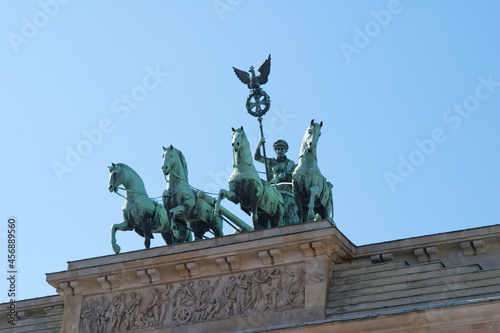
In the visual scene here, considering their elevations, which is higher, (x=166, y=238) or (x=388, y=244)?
(x=166, y=238)

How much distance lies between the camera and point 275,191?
90.4ft

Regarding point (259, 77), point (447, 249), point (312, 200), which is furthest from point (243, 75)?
point (447, 249)

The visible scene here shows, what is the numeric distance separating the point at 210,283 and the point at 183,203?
2.69 metres

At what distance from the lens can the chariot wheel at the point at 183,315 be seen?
82.7 feet

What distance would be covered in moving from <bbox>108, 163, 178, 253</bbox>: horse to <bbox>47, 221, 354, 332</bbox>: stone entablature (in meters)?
1.53

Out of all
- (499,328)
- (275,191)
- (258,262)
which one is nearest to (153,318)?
(258,262)

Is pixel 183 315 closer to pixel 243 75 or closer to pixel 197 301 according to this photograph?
pixel 197 301

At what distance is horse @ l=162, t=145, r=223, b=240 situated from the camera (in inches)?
1078

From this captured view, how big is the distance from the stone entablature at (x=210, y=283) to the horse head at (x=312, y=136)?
2397 millimetres

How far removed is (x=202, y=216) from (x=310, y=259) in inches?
159

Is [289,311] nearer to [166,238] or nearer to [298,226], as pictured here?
[298,226]

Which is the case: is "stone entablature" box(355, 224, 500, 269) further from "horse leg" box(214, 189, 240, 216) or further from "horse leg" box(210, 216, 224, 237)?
"horse leg" box(210, 216, 224, 237)

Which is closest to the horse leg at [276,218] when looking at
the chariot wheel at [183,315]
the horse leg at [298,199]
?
the horse leg at [298,199]

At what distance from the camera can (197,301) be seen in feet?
83.0
